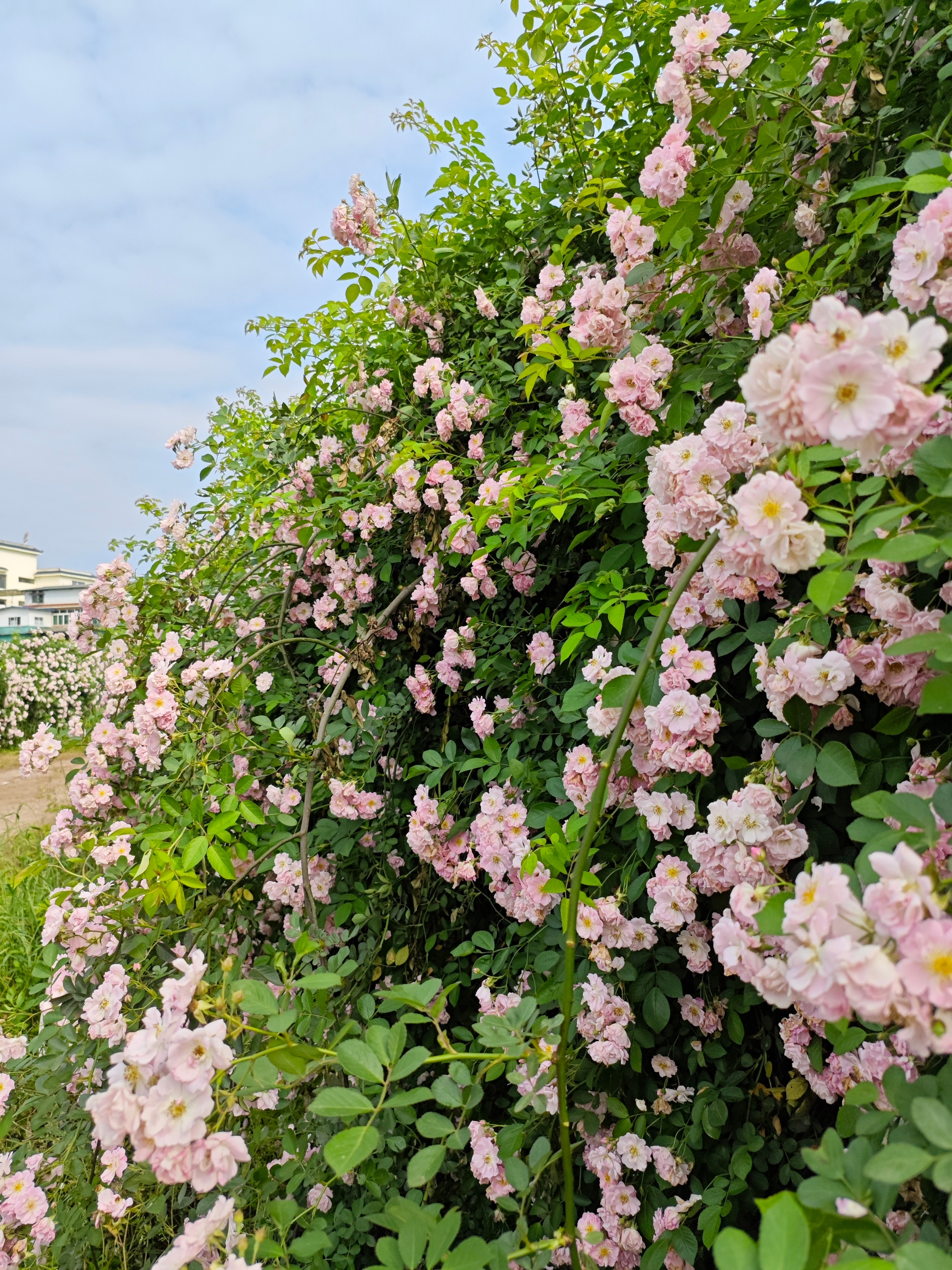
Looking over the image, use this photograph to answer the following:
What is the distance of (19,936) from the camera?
13.0 feet

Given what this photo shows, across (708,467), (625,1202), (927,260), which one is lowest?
(625,1202)

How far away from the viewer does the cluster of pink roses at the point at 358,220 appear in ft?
7.63

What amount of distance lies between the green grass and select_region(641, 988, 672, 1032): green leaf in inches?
107

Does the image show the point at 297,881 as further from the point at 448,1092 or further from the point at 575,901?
the point at 575,901

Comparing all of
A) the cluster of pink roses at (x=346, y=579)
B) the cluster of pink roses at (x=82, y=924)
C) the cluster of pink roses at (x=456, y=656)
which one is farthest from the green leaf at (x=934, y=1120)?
the cluster of pink roses at (x=346, y=579)

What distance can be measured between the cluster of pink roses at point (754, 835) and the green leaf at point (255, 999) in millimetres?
570

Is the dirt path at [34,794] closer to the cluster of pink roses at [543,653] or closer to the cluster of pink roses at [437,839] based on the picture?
the cluster of pink roses at [437,839]

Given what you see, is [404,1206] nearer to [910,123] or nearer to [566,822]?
[566,822]

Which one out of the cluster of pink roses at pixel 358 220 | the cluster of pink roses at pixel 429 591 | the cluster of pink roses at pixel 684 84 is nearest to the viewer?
the cluster of pink roses at pixel 684 84

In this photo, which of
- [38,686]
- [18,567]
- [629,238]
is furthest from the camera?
[18,567]

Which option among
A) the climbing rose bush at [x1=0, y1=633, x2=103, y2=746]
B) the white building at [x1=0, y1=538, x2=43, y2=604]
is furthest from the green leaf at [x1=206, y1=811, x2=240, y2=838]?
A: the white building at [x1=0, y1=538, x2=43, y2=604]

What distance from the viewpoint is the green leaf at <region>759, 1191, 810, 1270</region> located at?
1.49 feet

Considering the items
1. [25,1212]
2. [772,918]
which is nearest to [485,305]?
[772,918]

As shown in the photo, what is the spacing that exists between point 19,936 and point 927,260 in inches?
187
